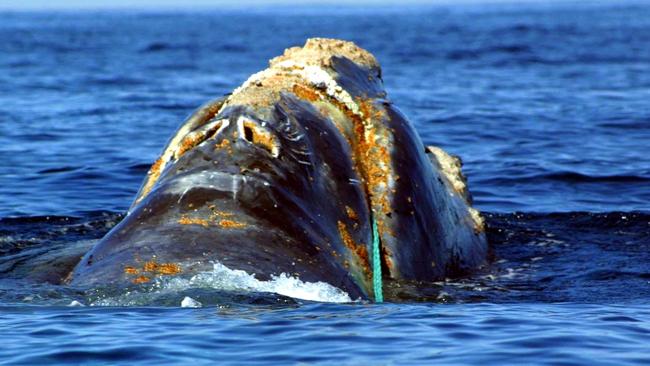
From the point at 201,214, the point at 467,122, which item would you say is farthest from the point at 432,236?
the point at 467,122

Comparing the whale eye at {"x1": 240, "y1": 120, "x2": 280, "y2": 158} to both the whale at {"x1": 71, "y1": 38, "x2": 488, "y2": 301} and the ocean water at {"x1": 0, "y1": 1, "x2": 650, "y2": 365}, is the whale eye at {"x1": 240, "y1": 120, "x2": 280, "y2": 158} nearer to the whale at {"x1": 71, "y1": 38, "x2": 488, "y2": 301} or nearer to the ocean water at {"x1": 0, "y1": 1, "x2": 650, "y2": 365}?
the whale at {"x1": 71, "y1": 38, "x2": 488, "y2": 301}

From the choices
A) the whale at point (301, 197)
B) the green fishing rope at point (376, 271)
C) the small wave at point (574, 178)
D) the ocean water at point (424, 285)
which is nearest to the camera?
the ocean water at point (424, 285)

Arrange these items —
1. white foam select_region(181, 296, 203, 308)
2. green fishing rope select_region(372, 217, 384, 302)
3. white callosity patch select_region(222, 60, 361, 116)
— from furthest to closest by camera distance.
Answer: white callosity patch select_region(222, 60, 361, 116) → green fishing rope select_region(372, 217, 384, 302) → white foam select_region(181, 296, 203, 308)

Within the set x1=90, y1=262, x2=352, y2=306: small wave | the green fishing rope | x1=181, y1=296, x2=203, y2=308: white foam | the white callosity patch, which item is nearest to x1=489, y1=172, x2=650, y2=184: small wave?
the white callosity patch

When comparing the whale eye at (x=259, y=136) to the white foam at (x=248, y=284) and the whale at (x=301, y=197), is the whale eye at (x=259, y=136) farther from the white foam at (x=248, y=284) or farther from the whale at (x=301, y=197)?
the white foam at (x=248, y=284)

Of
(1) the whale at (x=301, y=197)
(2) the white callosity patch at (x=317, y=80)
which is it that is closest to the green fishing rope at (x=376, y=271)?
(1) the whale at (x=301, y=197)

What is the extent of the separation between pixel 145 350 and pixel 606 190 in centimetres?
830

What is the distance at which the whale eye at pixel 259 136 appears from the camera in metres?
7.05

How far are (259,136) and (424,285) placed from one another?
134cm

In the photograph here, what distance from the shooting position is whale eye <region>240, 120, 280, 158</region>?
7.05m

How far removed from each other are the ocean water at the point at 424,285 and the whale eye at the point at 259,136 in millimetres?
1023

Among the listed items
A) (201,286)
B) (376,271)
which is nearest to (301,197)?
(376,271)

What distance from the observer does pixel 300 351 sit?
5555mm

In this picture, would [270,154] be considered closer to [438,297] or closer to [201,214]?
[201,214]
